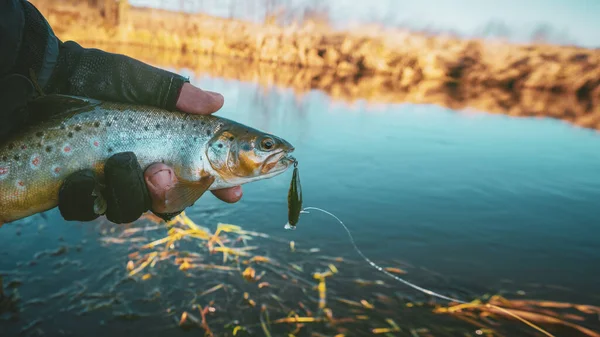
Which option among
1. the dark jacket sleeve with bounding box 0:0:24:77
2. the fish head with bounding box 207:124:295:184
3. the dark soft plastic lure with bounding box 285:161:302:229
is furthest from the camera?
the fish head with bounding box 207:124:295:184

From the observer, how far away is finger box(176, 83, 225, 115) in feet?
9.27

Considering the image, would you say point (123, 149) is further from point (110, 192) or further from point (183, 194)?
point (183, 194)

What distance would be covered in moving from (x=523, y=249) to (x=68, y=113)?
25.3 feet

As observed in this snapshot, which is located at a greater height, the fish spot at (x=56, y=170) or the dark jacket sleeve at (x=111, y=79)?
the dark jacket sleeve at (x=111, y=79)

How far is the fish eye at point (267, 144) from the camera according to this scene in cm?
295

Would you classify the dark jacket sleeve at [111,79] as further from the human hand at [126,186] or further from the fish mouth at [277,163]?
the fish mouth at [277,163]

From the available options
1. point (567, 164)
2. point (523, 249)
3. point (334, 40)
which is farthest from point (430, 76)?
point (523, 249)

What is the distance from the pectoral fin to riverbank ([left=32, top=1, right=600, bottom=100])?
4328cm

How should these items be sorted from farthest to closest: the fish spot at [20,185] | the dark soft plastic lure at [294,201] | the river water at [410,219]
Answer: the river water at [410,219] → the dark soft plastic lure at [294,201] → the fish spot at [20,185]

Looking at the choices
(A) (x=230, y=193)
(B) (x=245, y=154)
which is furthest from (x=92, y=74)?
(A) (x=230, y=193)

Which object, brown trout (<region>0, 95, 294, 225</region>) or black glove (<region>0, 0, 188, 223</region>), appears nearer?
black glove (<region>0, 0, 188, 223</region>)

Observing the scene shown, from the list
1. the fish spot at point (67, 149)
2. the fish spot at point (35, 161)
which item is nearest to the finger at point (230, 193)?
the fish spot at point (67, 149)

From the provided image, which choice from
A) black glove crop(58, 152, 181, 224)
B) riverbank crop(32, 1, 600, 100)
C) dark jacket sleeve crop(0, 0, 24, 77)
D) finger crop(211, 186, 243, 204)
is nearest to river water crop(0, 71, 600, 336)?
finger crop(211, 186, 243, 204)

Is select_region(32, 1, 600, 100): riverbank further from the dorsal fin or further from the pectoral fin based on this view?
the dorsal fin
